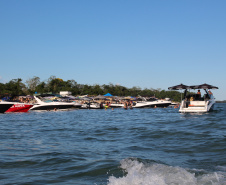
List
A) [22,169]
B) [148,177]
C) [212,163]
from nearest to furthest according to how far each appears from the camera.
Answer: [148,177], [22,169], [212,163]

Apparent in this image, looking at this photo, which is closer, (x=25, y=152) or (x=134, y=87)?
(x=25, y=152)

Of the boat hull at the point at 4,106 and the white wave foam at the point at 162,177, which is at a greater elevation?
the boat hull at the point at 4,106

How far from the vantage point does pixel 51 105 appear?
41656mm

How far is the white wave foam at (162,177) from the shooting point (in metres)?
4.30

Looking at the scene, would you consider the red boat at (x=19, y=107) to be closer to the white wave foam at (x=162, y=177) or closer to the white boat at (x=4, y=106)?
the white boat at (x=4, y=106)

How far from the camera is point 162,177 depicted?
4527 mm

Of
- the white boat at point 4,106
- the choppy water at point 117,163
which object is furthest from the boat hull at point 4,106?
the choppy water at point 117,163

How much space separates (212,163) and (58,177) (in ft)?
10.8

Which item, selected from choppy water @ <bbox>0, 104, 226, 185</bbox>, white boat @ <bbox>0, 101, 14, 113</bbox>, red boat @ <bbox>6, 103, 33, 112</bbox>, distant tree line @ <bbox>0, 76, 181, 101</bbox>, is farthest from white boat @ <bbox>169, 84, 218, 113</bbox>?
distant tree line @ <bbox>0, 76, 181, 101</bbox>

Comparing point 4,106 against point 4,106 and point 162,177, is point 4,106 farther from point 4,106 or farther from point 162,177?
point 162,177

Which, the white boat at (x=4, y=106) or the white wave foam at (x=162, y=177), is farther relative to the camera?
the white boat at (x=4, y=106)

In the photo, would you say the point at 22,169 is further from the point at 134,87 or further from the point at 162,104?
the point at 134,87

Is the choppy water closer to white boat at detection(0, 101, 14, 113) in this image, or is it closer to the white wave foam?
the white wave foam

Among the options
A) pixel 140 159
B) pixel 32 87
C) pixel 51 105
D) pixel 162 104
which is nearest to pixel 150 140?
pixel 140 159
